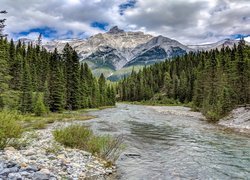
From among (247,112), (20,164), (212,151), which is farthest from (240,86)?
(20,164)

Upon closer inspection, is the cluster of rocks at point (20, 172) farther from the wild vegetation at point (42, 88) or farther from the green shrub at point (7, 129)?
the wild vegetation at point (42, 88)

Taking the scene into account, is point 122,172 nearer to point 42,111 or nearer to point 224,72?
point 42,111

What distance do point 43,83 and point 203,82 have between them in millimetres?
42680

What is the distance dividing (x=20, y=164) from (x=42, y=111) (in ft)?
122

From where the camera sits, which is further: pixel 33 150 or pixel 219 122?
pixel 219 122

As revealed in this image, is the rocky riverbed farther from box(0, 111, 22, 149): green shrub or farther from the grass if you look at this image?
the grass

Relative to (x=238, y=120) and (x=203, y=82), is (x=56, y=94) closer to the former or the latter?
(x=238, y=120)

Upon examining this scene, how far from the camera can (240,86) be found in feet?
177

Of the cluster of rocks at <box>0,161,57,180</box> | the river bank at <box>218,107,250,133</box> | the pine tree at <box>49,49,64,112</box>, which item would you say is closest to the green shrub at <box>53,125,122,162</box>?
the cluster of rocks at <box>0,161,57,180</box>

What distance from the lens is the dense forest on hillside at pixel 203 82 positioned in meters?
52.8

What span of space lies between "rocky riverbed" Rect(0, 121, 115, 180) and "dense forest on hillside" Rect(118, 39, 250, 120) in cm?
3589

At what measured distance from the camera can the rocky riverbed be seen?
1209cm

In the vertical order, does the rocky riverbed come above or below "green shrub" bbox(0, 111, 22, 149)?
below

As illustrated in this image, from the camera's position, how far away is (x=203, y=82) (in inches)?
3039
